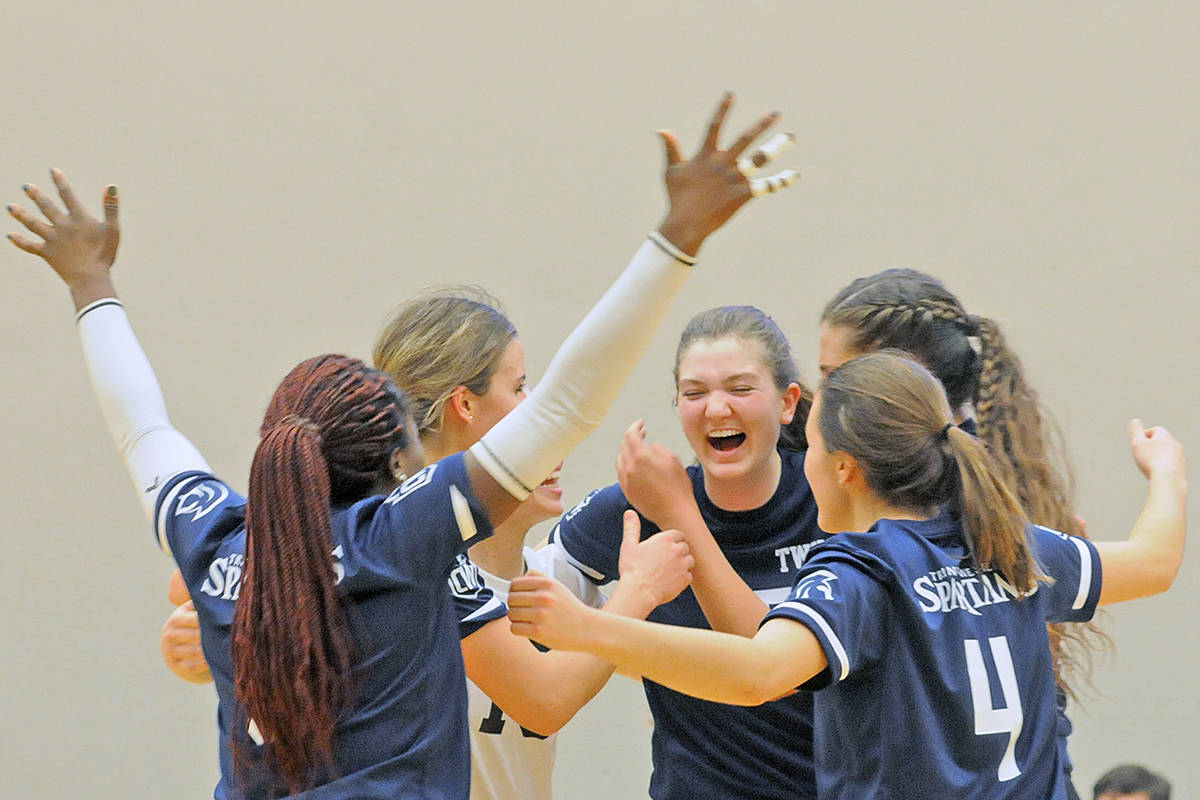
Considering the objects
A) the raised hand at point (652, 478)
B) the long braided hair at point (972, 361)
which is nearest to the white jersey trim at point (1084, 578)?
the long braided hair at point (972, 361)

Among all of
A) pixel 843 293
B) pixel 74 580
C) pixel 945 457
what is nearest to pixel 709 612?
pixel 945 457

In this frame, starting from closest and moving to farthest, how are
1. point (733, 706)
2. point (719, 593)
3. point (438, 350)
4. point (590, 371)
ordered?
point (590, 371), point (719, 593), point (733, 706), point (438, 350)

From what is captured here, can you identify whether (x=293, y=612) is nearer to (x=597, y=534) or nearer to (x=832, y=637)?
(x=832, y=637)

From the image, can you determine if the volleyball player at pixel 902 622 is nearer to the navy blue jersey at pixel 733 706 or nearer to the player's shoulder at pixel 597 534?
the navy blue jersey at pixel 733 706

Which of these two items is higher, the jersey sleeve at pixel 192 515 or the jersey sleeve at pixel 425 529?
the jersey sleeve at pixel 192 515

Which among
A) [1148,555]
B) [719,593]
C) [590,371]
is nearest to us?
[590,371]

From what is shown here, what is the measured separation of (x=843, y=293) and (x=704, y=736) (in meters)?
0.87

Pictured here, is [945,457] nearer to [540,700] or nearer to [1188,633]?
[540,700]

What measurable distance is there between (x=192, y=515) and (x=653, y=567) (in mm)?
685

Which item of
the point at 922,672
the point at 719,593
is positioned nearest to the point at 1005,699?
the point at 922,672

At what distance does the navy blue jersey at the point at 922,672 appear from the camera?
1666 millimetres

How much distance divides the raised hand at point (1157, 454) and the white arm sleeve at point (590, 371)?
121cm

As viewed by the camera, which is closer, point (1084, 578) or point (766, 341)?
point (1084, 578)

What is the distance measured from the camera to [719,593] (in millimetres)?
2164
